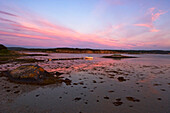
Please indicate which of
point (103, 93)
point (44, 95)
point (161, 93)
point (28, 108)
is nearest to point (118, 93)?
point (103, 93)

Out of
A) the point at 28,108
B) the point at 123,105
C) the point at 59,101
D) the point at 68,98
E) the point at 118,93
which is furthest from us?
the point at 118,93

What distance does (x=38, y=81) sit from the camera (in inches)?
461

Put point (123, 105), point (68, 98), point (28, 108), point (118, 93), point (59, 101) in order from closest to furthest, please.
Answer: point (28, 108), point (123, 105), point (59, 101), point (68, 98), point (118, 93)

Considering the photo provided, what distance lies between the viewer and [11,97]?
7.94 m

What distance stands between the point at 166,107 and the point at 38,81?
502 inches

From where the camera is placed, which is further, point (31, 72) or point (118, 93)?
point (31, 72)

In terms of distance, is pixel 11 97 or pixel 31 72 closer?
pixel 11 97

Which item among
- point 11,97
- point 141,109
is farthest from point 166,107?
point 11,97

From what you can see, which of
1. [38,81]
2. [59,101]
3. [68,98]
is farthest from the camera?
[38,81]

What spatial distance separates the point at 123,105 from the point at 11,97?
923 centimetres

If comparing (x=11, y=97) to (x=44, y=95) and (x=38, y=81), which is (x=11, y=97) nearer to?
(x=44, y=95)

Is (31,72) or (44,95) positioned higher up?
(31,72)

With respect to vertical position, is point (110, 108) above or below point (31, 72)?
below

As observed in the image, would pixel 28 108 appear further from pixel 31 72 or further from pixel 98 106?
pixel 31 72
